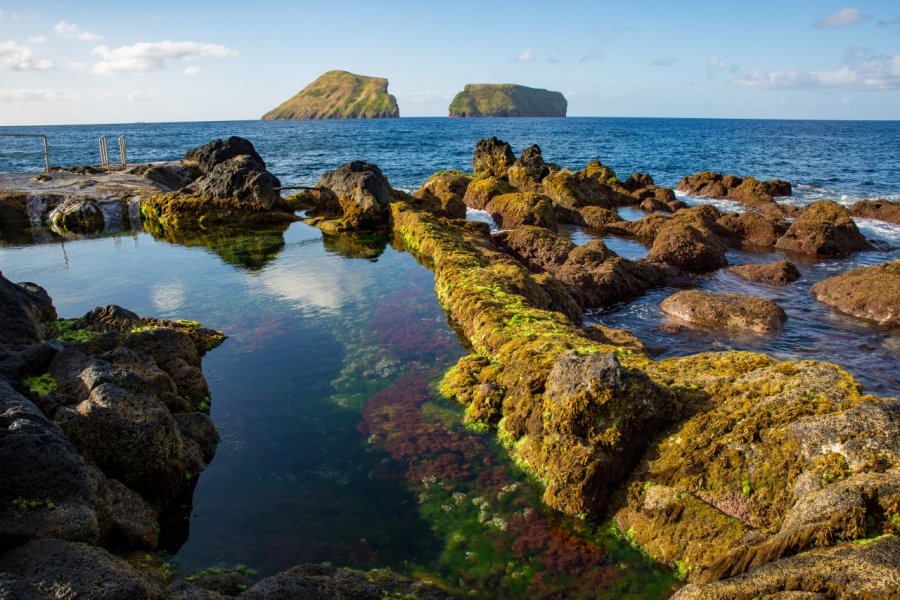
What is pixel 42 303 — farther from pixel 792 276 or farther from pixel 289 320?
pixel 792 276

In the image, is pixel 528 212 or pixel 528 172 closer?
pixel 528 212

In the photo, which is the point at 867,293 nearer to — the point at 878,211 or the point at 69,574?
the point at 69,574

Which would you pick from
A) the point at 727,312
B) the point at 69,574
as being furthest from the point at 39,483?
the point at 727,312

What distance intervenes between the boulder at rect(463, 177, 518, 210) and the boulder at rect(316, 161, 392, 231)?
5.71 m

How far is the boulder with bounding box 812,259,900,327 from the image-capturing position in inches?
583

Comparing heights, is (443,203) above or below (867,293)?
above

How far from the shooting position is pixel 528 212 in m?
24.8

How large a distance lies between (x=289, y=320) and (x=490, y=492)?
295 inches

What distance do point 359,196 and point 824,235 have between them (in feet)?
64.7

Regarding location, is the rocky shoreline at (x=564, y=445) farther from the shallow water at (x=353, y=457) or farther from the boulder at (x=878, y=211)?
the boulder at (x=878, y=211)

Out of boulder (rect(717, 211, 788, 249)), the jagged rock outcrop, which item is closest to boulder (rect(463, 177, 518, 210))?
the jagged rock outcrop

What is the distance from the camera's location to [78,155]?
70062 millimetres

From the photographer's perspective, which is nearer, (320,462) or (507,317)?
(320,462)

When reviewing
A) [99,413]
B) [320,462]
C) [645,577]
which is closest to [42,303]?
[99,413]
